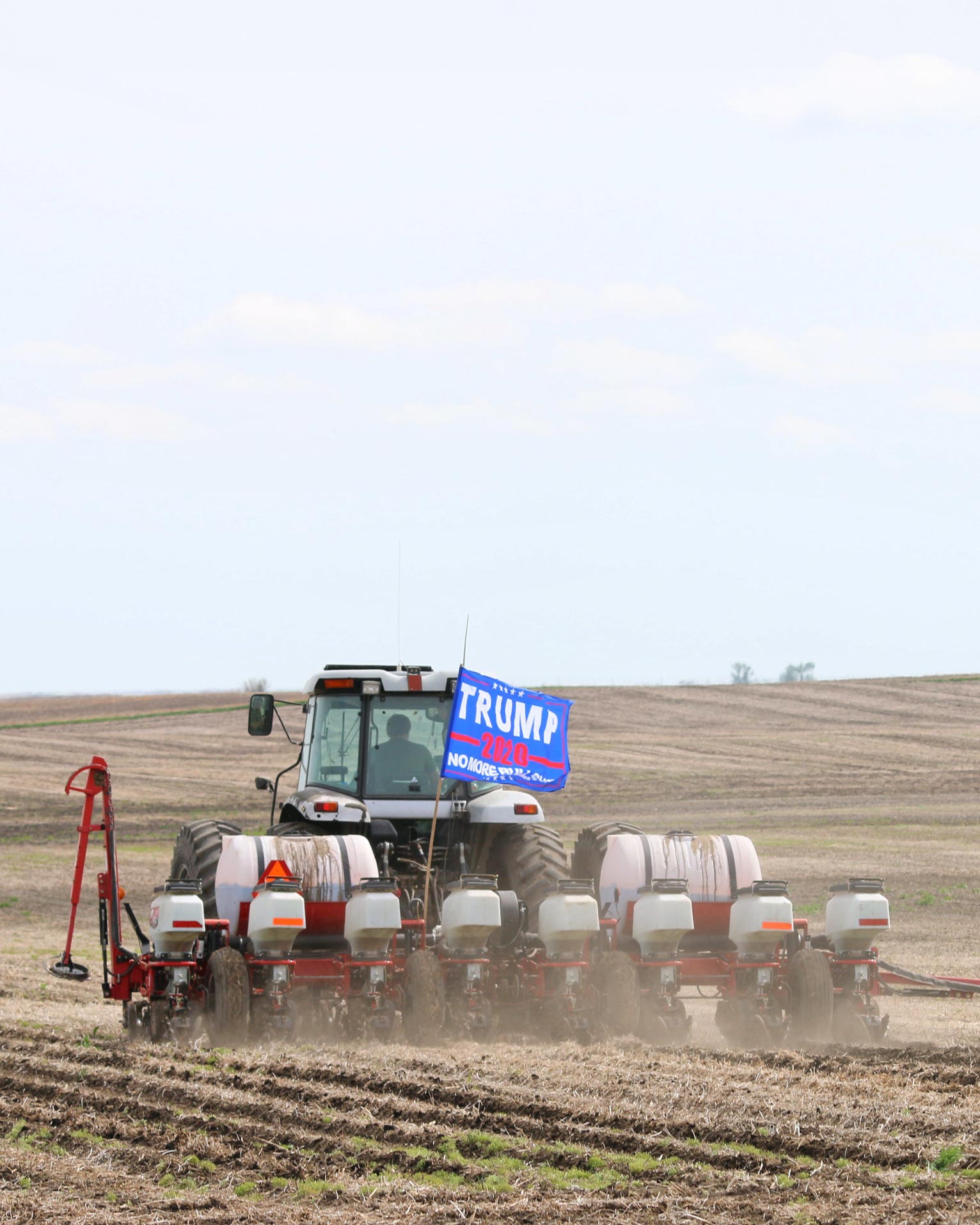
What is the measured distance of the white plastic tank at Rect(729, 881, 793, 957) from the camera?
11.4 m

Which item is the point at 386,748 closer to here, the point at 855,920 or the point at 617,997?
the point at 617,997

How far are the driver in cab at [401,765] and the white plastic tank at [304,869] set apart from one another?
1182 mm

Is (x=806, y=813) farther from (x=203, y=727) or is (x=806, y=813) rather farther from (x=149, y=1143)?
(x=149, y=1143)

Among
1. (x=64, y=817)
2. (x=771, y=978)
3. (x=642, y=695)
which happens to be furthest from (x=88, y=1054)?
(x=642, y=695)

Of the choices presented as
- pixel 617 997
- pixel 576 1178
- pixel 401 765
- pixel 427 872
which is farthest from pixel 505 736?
Result: pixel 576 1178

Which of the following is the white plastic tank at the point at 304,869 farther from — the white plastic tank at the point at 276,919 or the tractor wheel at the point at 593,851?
the tractor wheel at the point at 593,851

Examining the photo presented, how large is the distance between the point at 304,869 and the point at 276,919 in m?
0.63

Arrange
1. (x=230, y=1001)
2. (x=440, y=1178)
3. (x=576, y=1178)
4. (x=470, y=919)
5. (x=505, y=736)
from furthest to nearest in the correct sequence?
(x=505, y=736) < (x=470, y=919) < (x=230, y=1001) < (x=440, y=1178) < (x=576, y=1178)

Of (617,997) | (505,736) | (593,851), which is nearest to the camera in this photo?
(617,997)

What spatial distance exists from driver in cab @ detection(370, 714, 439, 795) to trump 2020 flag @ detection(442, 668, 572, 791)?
234mm

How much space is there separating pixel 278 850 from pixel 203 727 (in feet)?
125

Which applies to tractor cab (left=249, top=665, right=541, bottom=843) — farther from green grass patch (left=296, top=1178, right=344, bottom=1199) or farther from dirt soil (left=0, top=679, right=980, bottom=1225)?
green grass patch (left=296, top=1178, right=344, bottom=1199)

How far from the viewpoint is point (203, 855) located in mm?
11828

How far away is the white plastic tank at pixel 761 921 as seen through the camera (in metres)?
11.4
